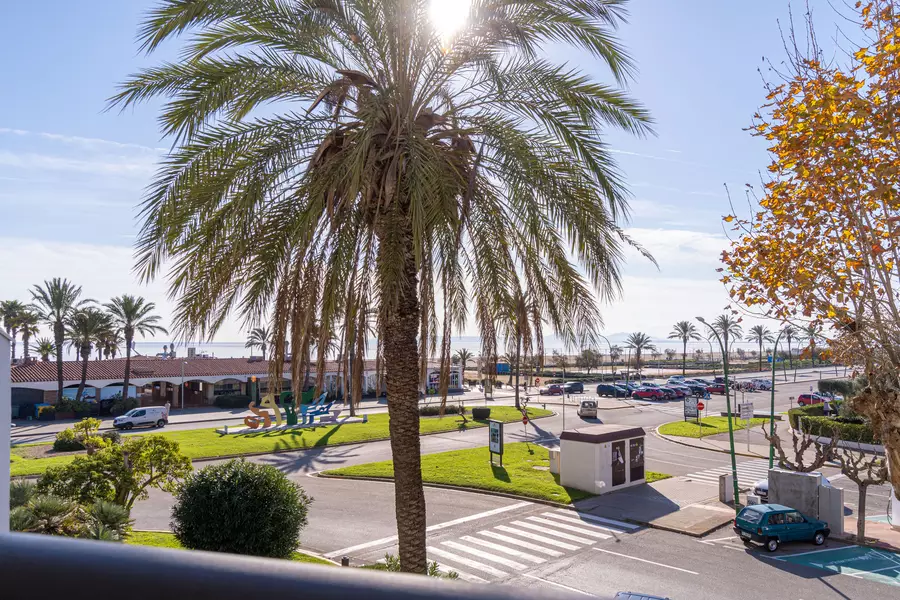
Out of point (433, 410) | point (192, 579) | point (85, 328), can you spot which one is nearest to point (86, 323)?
point (85, 328)

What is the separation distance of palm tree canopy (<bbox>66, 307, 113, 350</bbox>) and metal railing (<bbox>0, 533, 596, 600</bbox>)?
62.1 m

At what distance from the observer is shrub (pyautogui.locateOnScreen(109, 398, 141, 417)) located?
54.6 metres

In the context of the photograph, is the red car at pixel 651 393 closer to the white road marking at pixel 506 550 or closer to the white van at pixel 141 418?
the white van at pixel 141 418

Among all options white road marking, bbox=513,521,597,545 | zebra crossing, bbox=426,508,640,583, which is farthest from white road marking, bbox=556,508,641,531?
white road marking, bbox=513,521,597,545

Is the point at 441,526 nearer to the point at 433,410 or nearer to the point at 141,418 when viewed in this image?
the point at 433,410

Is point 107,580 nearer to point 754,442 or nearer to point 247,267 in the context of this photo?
point 247,267

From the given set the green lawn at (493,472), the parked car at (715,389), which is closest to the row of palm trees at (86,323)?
the green lawn at (493,472)

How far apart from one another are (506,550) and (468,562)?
1.67 meters

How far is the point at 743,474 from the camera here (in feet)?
104

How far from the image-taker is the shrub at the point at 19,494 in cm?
1541

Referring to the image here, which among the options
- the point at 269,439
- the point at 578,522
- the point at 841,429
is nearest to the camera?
the point at 578,522

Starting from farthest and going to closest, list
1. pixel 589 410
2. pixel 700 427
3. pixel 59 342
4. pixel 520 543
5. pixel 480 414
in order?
pixel 59 342 < pixel 589 410 < pixel 480 414 < pixel 700 427 < pixel 520 543

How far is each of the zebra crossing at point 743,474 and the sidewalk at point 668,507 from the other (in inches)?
68.0

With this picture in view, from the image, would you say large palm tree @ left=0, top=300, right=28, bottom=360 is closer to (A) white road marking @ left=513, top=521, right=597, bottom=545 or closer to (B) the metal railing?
(A) white road marking @ left=513, top=521, right=597, bottom=545
